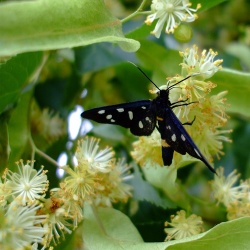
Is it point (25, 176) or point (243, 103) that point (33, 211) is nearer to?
point (25, 176)

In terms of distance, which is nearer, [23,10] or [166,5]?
[23,10]

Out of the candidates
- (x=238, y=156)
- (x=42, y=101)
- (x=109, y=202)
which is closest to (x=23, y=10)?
(x=109, y=202)

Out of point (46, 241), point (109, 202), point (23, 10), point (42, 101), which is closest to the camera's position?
point (23, 10)

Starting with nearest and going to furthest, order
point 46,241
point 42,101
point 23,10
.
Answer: point 23,10 < point 46,241 < point 42,101

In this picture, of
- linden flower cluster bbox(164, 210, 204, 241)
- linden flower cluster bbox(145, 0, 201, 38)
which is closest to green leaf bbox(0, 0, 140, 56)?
linden flower cluster bbox(145, 0, 201, 38)

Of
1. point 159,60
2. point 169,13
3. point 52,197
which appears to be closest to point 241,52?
point 159,60

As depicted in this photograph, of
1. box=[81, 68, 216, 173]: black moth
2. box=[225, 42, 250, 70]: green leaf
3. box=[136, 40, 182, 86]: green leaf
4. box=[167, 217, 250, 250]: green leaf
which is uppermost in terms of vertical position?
box=[81, 68, 216, 173]: black moth

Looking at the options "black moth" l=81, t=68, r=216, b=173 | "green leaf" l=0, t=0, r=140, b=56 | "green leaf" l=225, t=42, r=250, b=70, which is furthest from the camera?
"green leaf" l=225, t=42, r=250, b=70

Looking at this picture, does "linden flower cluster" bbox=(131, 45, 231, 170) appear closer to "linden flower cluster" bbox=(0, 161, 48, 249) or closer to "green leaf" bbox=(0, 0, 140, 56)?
"green leaf" bbox=(0, 0, 140, 56)
